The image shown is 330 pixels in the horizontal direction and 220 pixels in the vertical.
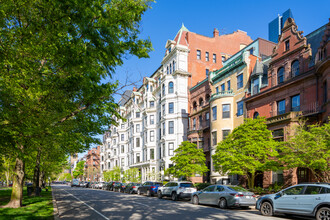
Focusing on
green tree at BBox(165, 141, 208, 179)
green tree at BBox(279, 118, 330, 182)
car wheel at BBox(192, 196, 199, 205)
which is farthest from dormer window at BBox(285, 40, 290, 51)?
car wheel at BBox(192, 196, 199, 205)

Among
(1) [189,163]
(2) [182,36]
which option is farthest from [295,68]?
(2) [182,36]

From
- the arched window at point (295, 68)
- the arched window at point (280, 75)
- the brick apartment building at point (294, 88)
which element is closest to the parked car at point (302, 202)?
the brick apartment building at point (294, 88)

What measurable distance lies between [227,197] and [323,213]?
5.95 meters

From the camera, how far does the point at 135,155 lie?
196 feet

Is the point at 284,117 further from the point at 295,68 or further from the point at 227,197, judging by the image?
the point at 227,197

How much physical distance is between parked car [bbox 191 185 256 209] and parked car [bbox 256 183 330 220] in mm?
1855

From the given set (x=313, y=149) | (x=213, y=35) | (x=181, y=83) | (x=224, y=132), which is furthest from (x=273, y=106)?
(x=213, y=35)

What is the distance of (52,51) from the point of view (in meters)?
8.27

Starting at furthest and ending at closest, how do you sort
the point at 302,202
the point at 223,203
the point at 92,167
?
the point at 92,167 → the point at 223,203 → the point at 302,202

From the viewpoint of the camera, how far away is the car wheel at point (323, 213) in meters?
10.7

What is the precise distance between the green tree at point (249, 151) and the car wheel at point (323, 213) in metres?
10.7

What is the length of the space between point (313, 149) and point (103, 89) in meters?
13.7

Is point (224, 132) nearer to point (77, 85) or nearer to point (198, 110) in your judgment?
point (198, 110)

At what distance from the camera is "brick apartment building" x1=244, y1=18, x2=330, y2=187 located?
22.1m
